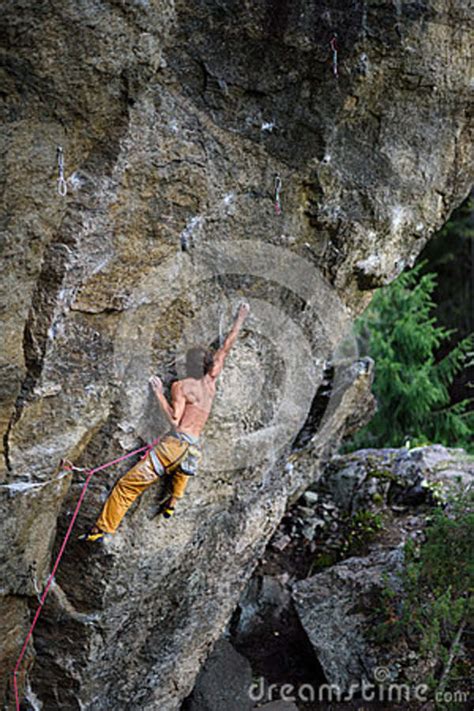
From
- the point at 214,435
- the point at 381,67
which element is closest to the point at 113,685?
the point at 214,435

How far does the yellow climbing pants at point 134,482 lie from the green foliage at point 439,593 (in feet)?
9.03

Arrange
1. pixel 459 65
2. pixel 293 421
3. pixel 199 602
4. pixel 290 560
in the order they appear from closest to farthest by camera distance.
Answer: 1. pixel 459 65
2. pixel 199 602
3. pixel 293 421
4. pixel 290 560

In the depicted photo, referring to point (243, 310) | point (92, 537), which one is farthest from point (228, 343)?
point (92, 537)

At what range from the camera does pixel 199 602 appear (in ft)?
21.4

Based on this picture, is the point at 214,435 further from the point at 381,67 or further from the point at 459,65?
the point at 459,65

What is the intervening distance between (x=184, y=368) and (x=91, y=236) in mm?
1423

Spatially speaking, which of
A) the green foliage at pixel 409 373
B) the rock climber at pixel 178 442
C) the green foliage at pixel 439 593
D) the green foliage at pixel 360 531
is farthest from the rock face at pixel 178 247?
the green foliage at pixel 409 373

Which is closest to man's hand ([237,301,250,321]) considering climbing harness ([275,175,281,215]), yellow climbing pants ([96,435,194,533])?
climbing harness ([275,175,281,215])

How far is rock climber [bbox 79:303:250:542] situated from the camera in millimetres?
5402

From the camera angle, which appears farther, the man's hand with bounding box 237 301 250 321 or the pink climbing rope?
the man's hand with bounding box 237 301 250 321

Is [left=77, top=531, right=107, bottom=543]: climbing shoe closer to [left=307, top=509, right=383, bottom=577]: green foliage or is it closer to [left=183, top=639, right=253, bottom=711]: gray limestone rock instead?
[left=183, top=639, right=253, bottom=711]: gray limestone rock

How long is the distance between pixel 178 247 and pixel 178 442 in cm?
150

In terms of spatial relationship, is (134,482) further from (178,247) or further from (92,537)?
(178,247)

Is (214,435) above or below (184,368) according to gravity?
below
